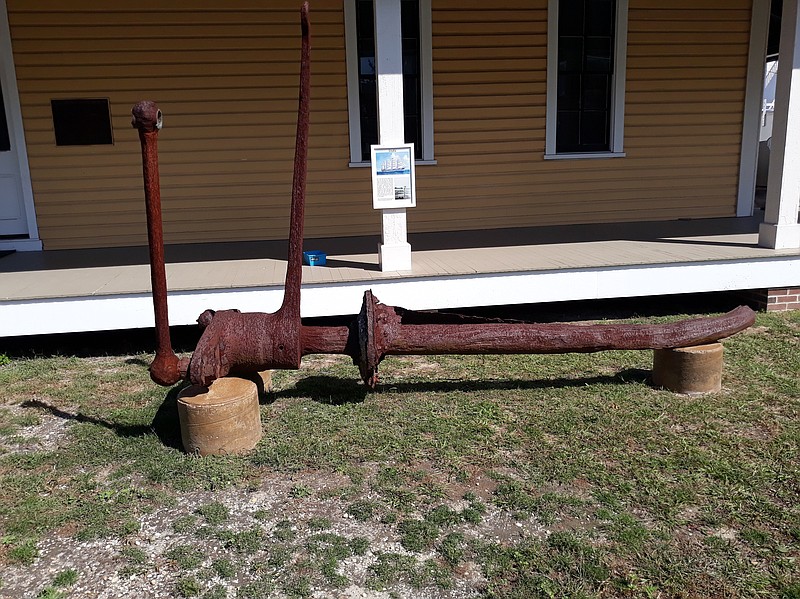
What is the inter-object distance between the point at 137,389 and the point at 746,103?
316 inches

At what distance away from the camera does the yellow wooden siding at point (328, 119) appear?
734 centimetres

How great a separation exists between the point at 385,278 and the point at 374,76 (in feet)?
11.0

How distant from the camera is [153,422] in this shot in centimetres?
405

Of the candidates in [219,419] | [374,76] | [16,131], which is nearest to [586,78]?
[374,76]

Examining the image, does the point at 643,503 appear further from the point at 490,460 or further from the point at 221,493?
the point at 221,493

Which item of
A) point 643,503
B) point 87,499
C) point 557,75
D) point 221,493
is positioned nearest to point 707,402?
point 643,503

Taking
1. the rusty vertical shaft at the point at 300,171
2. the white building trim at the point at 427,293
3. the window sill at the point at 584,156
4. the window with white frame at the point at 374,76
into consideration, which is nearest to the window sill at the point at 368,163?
the window with white frame at the point at 374,76

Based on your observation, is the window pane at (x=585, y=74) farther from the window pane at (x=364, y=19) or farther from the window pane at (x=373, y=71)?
the window pane at (x=364, y=19)

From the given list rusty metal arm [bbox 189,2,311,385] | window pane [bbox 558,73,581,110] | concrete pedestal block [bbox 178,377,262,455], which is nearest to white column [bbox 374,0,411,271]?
rusty metal arm [bbox 189,2,311,385]

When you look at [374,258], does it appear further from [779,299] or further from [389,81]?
[779,299]

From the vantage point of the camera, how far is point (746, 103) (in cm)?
864

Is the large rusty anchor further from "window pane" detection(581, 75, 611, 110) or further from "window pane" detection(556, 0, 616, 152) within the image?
"window pane" detection(581, 75, 611, 110)

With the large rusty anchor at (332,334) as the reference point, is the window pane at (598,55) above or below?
above

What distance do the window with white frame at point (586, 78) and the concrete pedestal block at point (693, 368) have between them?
4.60 meters
